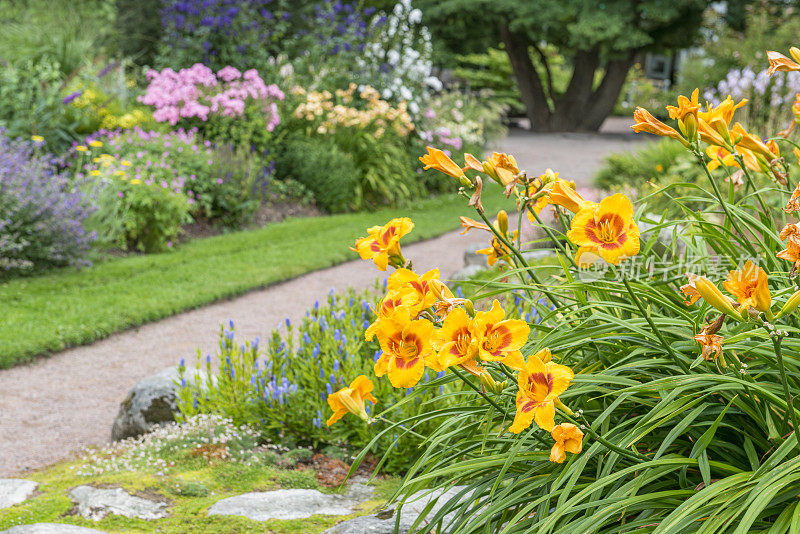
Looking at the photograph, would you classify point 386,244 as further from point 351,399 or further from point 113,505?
point 113,505

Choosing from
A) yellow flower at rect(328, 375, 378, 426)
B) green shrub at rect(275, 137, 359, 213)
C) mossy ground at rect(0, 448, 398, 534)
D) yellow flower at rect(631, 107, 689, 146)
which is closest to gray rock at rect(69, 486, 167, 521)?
mossy ground at rect(0, 448, 398, 534)

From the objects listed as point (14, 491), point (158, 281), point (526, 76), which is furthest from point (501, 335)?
point (526, 76)

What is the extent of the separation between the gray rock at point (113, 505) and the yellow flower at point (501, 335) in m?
1.64

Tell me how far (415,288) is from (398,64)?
10424 mm

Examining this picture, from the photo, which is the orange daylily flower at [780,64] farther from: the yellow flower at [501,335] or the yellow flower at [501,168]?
the yellow flower at [501,335]

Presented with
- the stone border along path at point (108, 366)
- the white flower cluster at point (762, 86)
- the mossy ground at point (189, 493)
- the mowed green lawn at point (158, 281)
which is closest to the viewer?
the mossy ground at point (189, 493)

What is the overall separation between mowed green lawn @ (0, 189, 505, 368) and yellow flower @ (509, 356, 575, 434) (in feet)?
14.0

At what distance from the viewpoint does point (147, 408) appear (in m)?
3.77

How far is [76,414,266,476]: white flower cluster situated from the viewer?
313cm

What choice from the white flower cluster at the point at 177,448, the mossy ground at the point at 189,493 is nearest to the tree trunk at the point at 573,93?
the white flower cluster at the point at 177,448

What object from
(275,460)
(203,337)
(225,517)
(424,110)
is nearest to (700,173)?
(424,110)

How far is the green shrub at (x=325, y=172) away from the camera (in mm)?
9688

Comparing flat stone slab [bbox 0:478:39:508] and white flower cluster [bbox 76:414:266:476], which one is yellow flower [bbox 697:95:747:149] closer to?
white flower cluster [bbox 76:414:266:476]

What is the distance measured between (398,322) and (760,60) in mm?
14391
